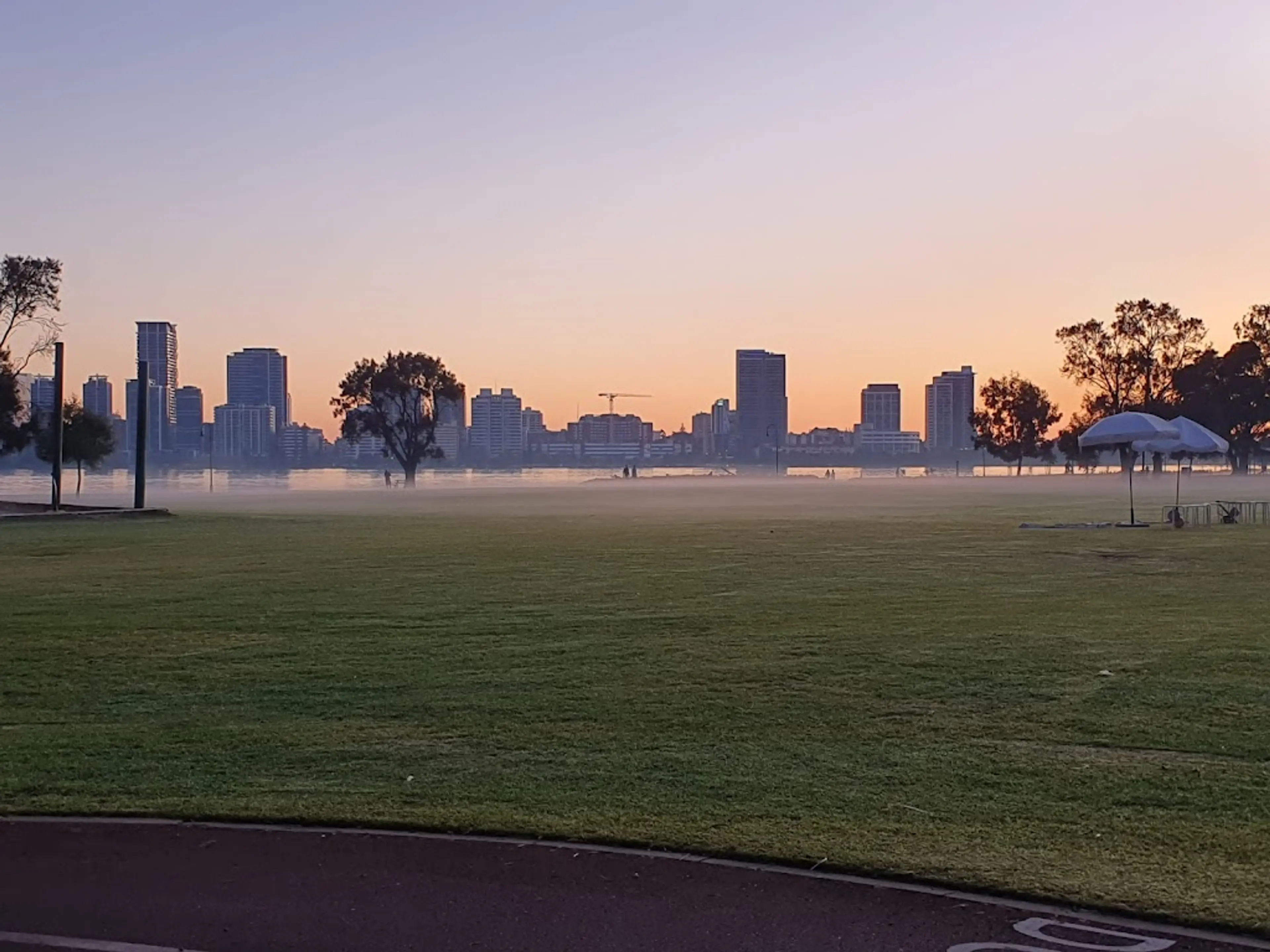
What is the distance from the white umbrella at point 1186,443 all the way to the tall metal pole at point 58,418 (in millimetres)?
28857

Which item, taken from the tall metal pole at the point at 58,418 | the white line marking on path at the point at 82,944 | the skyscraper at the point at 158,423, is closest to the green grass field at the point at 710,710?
the white line marking on path at the point at 82,944

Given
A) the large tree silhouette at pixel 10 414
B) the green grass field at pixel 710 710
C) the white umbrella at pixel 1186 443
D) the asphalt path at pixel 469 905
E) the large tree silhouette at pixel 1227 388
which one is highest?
the large tree silhouette at pixel 1227 388

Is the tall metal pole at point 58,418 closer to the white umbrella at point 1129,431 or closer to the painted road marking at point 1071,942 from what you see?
the white umbrella at point 1129,431

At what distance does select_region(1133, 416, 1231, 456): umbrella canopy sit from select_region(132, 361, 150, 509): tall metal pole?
27857mm

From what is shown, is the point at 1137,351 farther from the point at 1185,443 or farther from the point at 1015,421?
the point at 1185,443

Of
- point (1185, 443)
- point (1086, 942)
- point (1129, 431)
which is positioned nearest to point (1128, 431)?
point (1129, 431)

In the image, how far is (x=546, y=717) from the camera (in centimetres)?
846

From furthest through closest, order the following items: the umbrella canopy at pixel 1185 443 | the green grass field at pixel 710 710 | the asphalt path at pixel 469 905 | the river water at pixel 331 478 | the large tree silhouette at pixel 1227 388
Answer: the large tree silhouette at pixel 1227 388 → the river water at pixel 331 478 → the umbrella canopy at pixel 1185 443 → the green grass field at pixel 710 710 → the asphalt path at pixel 469 905

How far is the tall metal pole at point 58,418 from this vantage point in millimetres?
38719

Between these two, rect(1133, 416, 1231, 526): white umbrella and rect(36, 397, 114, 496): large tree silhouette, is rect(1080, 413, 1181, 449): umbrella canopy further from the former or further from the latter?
rect(36, 397, 114, 496): large tree silhouette

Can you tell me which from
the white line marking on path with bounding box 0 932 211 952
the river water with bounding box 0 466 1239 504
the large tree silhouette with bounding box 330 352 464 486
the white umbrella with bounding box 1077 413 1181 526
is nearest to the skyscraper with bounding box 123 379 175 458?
the river water with bounding box 0 466 1239 504

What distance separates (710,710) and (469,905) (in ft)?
12.6

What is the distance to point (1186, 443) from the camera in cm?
2856

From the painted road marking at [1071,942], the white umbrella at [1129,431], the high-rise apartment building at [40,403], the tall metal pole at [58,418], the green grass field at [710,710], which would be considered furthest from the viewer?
the high-rise apartment building at [40,403]
